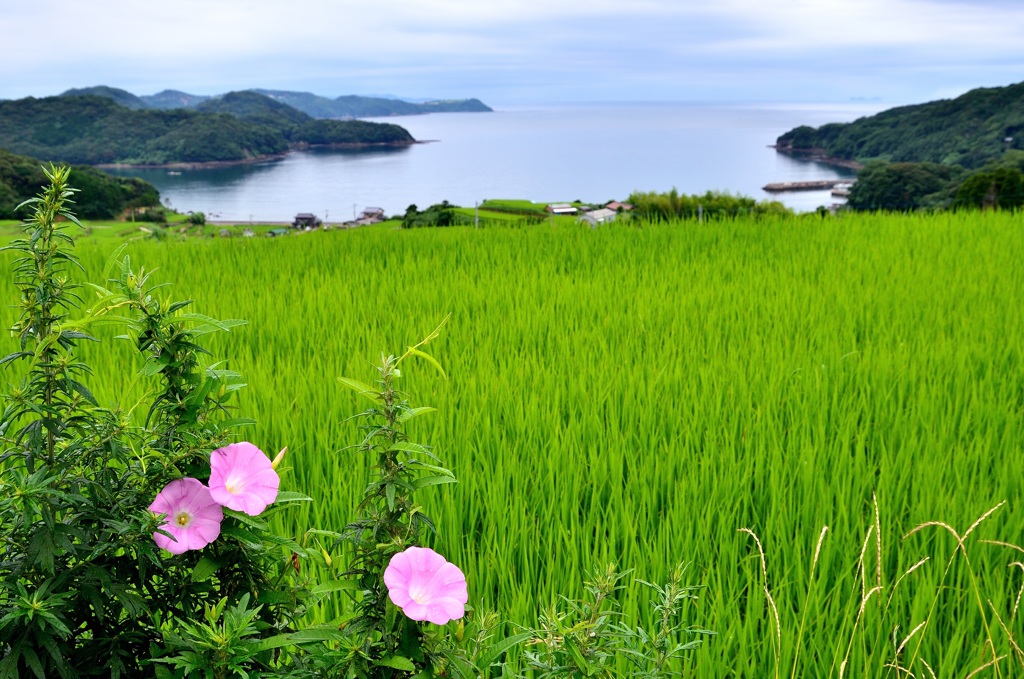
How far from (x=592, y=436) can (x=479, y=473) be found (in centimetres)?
43

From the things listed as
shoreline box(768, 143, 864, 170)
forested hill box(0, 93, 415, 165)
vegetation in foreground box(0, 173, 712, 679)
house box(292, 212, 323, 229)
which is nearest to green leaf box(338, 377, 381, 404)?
vegetation in foreground box(0, 173, 712, 679)

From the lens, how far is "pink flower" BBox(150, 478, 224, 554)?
2.56 feet

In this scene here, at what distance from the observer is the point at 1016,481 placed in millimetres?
2195

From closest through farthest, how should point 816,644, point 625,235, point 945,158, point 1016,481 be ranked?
point 816,644
point 1016,481
point 625,235
point 945,158

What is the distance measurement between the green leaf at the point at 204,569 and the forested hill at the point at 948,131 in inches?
2314

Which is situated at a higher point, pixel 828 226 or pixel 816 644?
pixel 828 226

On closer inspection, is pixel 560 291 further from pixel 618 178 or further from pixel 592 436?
pixel 618 178

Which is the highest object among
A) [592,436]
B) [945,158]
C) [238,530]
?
[945,158]

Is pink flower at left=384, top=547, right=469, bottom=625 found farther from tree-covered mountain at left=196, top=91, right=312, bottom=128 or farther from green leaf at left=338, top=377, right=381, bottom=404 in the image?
tree-covered mountain at left=196, top=91, right=312, bottom=128

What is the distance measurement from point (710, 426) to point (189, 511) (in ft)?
6.41

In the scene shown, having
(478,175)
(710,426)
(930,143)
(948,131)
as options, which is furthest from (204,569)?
(478,175)

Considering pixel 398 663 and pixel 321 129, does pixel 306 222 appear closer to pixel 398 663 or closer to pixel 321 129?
pixel 398 663

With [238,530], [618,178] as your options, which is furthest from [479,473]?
[618,178]

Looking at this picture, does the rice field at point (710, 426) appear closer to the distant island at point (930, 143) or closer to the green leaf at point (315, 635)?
the green leaf at point (315, 635)
